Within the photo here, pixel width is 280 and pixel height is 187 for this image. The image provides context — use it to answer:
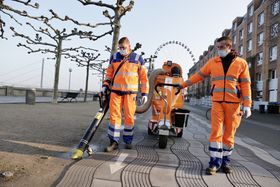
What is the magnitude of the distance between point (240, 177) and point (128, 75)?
258 centimetres

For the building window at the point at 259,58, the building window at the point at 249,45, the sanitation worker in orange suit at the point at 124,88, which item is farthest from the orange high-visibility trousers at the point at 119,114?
the building window at the point at 249,45

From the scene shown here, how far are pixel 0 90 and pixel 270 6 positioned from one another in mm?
34839

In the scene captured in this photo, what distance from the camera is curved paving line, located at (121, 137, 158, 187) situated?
138 inches

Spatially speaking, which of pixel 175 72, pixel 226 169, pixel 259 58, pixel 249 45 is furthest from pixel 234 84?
pixel 249 45

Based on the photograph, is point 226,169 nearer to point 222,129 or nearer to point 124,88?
point 222,129

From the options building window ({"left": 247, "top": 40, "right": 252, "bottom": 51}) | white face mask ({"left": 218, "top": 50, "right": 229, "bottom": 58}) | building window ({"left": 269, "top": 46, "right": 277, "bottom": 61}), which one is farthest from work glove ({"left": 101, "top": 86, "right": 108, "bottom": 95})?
building window ({"left": 247, "top": 40, "right": 252, "bottom": 51})

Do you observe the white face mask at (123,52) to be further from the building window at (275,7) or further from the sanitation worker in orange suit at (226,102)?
the building window at (275,7)

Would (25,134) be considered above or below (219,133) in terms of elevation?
below

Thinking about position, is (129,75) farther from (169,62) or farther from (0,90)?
(0,90)

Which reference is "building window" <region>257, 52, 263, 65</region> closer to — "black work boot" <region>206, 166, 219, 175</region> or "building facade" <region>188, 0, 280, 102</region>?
"building facade" <region>188, 0, 280, 102</region>

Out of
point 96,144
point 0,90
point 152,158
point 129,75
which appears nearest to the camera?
point 152,158

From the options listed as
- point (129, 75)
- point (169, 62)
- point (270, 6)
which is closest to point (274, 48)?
point (270, 6)

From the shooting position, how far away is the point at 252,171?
4.36 metres

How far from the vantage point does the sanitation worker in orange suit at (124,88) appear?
5195 millimetres
